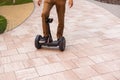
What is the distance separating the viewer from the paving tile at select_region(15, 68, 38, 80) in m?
A: 3.94

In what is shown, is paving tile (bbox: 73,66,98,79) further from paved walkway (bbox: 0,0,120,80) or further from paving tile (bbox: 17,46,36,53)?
paving tile (bbox: 17,46,36,53)

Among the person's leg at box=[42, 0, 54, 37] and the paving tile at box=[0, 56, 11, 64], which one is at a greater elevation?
the person's leg at box=[42, 0, 54, 37]

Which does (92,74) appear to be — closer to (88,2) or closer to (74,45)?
(74,45)

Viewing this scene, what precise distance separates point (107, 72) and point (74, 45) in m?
1.43

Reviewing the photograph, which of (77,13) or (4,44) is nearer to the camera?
(4,44)

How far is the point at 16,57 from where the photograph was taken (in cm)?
476

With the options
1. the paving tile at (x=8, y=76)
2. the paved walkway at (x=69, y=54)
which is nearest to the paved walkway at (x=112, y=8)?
the paved walkway at (x=69, y=54)

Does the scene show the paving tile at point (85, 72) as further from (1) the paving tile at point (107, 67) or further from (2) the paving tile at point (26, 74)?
(2) the paving tile at point (26, 74)

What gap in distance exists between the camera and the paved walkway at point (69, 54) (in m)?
4.04

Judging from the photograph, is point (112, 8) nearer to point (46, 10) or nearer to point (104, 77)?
point (46, 10)

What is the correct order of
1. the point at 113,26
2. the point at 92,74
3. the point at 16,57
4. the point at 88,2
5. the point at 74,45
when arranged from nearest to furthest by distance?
the point at 92,74, the point at 16,57, the point at 74,45, the point at 113,26, the point at 88,2

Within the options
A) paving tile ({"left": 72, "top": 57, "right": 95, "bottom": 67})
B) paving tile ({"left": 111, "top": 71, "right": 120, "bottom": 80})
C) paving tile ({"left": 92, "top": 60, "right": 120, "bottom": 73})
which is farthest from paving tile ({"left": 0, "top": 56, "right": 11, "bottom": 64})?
paving tile ({"left": 111, "top": 71, "right": 120, "bottom": 80})

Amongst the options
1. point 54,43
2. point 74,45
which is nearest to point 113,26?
point 74,45

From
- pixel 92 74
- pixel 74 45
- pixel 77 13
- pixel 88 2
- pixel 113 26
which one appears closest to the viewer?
pixel 92 74
